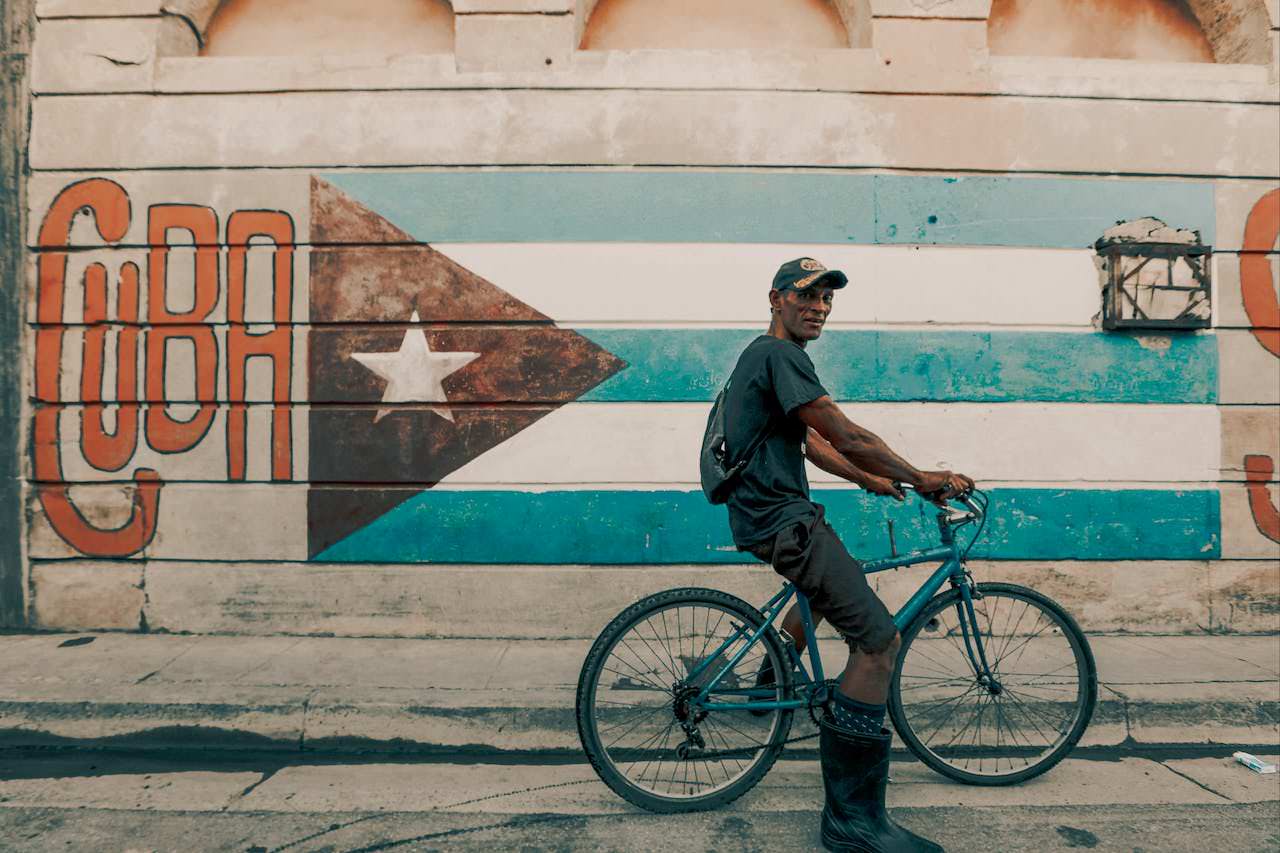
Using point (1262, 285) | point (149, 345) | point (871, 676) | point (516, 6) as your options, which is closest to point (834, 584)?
point (871, 676)

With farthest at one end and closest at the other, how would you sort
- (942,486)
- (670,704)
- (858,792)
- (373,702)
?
(373,702) → (670,704) → (942,486) → (858,792)

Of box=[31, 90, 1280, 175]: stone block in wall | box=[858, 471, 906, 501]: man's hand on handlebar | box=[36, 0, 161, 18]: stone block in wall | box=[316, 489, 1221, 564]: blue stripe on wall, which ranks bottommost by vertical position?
box=[316, 489, 1221, 564]: blue stripe on wall

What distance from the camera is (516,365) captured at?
494 centimetres

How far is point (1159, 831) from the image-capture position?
9.20 ft

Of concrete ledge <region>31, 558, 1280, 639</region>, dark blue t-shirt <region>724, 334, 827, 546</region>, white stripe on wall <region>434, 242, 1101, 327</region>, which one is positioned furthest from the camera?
white stripe on wall <region>434, 242, 1101, 327</region>

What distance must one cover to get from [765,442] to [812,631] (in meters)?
0.75

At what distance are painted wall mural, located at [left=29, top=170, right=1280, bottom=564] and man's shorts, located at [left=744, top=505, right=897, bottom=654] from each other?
2160mm

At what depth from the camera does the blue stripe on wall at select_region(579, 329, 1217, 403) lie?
16.2 ft

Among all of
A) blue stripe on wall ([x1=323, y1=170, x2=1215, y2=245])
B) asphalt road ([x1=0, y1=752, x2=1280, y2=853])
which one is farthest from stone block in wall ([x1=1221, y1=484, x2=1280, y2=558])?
blue stripe on wall ([x1=323, y1=170, x2=1215, y2=245])

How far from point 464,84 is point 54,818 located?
4195mm

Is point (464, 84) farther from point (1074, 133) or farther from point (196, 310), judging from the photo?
point (1074, 133)

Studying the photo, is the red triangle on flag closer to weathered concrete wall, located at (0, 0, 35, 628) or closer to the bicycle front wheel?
weathered concrete wall, located at (0, 0, 35, 628)

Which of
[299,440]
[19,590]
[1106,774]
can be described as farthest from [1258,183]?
[19,590]

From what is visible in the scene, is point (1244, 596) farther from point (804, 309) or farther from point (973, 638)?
point (804, 309)
